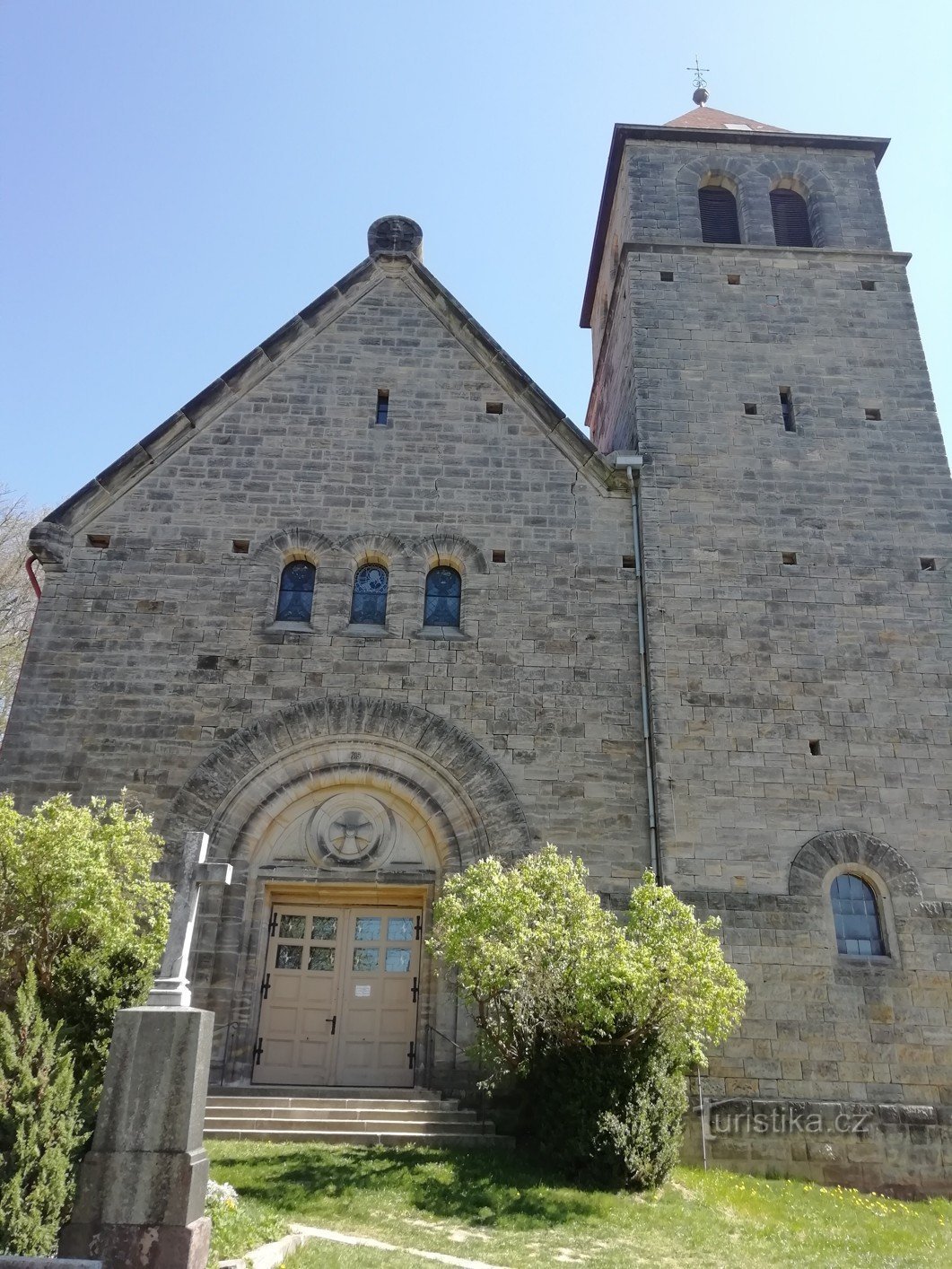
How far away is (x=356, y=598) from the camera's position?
577 inches

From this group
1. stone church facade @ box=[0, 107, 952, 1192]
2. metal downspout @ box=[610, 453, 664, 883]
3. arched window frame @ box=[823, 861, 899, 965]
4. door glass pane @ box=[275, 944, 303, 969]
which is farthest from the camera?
metal downspout @ box=[610, 453, 664, 883]

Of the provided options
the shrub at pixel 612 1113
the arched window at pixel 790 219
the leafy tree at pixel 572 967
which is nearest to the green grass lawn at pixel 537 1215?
the shrub at pixel 612 1113

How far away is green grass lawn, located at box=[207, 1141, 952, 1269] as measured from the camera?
7793mm

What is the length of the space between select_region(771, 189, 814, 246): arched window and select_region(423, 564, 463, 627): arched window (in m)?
9.66

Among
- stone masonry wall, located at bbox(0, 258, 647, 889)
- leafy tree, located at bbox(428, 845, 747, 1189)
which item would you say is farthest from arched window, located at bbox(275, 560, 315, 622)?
leafy tree, located at bbox(428, 845, 747, 1189)

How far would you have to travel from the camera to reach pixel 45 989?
922cm

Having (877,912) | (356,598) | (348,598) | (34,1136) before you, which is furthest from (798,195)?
(34,1136)

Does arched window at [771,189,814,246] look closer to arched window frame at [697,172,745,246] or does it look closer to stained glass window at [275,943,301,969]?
arched window frame at [697,172,745,246]

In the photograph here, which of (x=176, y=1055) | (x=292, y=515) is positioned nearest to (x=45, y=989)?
(x=176, y=1055)

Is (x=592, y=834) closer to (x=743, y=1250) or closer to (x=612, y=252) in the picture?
(x=743, y=1250)

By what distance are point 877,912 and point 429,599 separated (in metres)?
7.64

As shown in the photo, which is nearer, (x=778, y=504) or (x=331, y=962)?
(x=331, y=962)

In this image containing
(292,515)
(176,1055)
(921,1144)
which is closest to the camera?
(176,1055)

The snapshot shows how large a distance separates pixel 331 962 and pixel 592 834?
388cm
